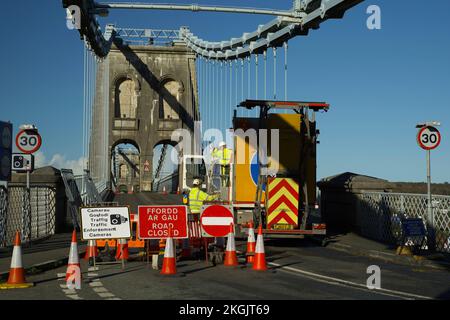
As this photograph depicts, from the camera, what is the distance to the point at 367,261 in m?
13.8

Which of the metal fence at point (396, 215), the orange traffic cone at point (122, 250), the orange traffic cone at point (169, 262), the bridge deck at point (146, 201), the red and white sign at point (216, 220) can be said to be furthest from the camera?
the bridge deck at point (146, 201)

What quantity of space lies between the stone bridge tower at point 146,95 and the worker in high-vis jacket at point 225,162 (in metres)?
47.8

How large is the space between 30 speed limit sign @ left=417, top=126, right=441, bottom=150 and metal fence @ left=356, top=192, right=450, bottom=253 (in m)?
1.14

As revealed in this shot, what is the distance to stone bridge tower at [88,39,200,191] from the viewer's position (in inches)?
2657

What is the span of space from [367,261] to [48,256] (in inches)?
249

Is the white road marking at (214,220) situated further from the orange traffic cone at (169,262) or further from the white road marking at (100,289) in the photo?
the white road marking at (100,289)

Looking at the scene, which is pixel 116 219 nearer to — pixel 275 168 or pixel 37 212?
pixel 275 168

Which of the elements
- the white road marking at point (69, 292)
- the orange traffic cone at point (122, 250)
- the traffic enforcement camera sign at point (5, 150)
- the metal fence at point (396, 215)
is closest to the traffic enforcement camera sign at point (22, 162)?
the traffic enforcement camera sign at point (5, 150)

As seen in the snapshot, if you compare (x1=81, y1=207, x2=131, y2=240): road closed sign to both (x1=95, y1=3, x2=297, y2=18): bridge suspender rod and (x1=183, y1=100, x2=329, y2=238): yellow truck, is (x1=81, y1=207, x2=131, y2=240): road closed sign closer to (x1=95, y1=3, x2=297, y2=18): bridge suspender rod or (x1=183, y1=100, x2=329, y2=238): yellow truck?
(x1=183, y1=100, x2=329, y2=238): yellow truck

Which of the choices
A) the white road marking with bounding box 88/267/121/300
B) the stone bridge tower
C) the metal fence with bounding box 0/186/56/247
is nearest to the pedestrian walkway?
the white road marking with bounding box 88/267/121/300

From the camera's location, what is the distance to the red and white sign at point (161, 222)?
12.2 m

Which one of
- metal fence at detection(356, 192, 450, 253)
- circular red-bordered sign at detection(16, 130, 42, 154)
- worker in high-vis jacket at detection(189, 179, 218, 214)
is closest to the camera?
worker in high-vis jacket at detection(189, 179, 218, 214)

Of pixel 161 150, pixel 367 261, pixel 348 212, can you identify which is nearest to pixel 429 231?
pixel 367 261
